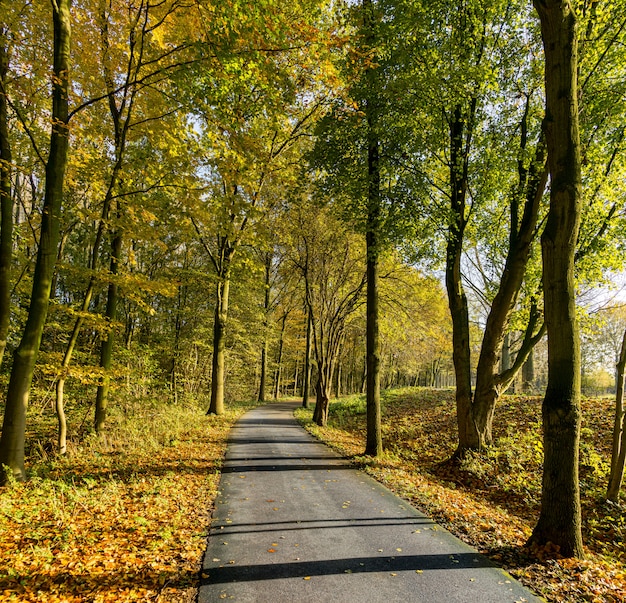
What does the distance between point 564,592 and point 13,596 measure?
5.29 metres

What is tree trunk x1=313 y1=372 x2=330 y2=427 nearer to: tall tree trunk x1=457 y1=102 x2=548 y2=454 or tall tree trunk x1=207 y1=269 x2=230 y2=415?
tall tree trunk x1=207 y1=269 x2=230 y2=415

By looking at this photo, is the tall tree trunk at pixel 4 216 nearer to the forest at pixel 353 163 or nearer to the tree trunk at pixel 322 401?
the forest at pixel 353 163

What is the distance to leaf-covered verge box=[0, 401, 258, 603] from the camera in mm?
3643

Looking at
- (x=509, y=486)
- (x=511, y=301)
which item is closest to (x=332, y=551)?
(x=509, y=486)

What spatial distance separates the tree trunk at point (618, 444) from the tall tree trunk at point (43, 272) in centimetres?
1065

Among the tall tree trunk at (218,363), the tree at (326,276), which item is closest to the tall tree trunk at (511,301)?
the tree at (326,276)

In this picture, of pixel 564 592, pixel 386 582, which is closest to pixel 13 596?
pixel 386 582

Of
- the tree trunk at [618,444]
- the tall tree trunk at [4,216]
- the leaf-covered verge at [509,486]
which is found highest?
the tall tree trunk at [4,216]

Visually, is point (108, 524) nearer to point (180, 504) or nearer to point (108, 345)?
point (180, 504)

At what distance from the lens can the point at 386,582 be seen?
12.9ft

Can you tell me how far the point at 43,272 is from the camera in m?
6.84

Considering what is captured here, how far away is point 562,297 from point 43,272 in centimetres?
831

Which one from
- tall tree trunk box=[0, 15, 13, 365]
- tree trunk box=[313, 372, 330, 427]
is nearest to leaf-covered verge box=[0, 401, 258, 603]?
tall tree trunk box=[0, 15, 13, 365]

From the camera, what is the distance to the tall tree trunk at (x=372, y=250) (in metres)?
9.42
